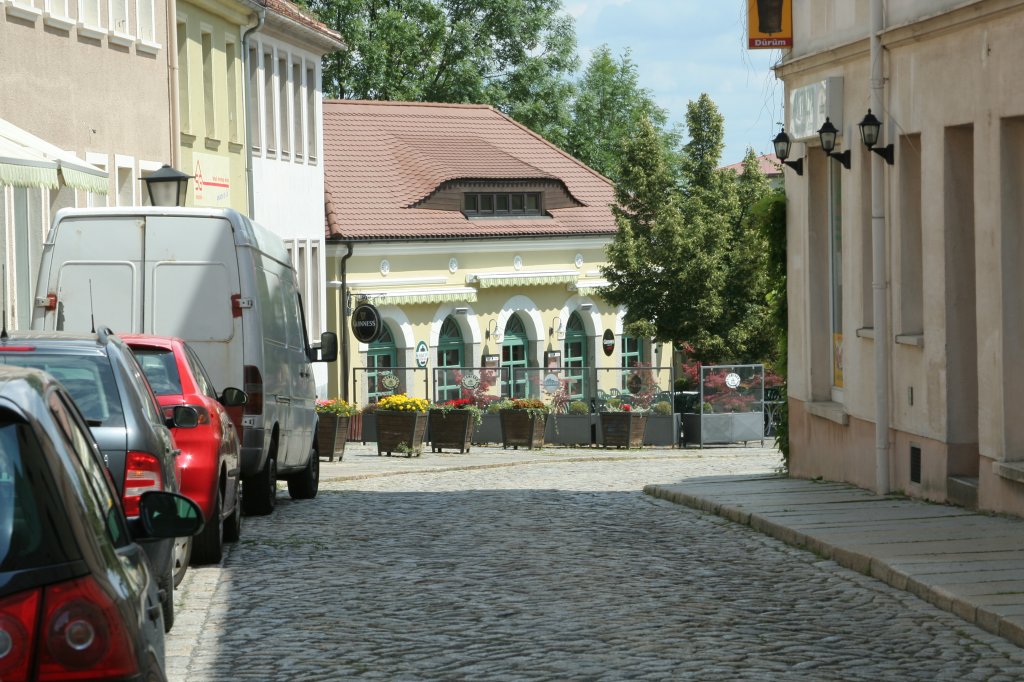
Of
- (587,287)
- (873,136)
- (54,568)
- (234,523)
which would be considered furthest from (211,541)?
(587,287)

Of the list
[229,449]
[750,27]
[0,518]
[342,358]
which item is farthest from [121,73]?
[0,518]

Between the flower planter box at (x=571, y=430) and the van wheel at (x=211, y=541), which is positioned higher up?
the van wheel at (x=211, y=541)

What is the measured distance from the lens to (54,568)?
3.89 metres

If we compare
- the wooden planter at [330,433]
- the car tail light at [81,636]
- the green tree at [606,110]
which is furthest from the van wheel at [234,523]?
the green tree at [606,110]

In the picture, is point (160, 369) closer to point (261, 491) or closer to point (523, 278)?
point (261, 491)

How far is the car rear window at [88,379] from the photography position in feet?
28.8

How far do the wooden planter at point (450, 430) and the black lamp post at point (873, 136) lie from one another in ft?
63.4

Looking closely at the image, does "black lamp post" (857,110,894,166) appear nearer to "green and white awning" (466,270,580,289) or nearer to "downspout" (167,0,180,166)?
"downspout" (167,0,180,166)

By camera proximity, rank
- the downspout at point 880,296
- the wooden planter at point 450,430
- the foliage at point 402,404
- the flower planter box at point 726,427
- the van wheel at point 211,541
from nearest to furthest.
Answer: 1. the van wheel at point 211,541
2. the downspout at point 880,296
3. the foliage at point 402,404
4. the wooden planter at point 450,430
5. the flower planter box at point 726,427

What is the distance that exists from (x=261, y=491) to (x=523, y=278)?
127ft

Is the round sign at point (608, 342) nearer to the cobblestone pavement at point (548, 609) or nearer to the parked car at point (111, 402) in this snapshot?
the cobblestone pavement at point (548, 609)

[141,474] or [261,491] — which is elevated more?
[141,474]

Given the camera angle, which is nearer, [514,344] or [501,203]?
[514,344]

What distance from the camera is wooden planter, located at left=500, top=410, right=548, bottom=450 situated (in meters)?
39.3
